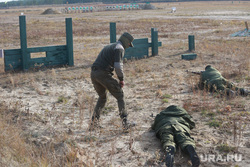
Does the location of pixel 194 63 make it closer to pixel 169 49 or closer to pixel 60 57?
pixel 169 49

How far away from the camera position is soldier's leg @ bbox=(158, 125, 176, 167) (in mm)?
4523

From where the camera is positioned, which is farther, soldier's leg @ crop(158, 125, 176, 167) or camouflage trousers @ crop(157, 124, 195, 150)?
camouflage trousers @ crop(157, 124, 195, 150)

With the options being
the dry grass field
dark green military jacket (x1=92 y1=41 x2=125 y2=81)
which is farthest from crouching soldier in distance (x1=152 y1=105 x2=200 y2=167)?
dark green military jacket (x1=92 y1=41 x2=125 y2=81)

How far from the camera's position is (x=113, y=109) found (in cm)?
739

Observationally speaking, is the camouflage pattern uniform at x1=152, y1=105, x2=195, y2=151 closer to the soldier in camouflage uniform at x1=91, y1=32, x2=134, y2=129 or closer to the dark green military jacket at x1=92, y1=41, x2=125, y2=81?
the soldier in camouflage uniform at x1=91, y1=32, x2=134, y2=129

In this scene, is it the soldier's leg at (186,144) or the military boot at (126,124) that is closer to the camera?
the soldier's leg at (186,144)

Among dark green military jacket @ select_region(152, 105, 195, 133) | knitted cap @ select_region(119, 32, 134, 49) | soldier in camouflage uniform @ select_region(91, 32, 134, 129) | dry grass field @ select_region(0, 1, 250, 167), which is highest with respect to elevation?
knitted cap @ select_region(119, 32, 134, 49)

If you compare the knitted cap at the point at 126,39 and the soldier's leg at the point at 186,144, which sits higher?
the knitted cap at the point at 126,39

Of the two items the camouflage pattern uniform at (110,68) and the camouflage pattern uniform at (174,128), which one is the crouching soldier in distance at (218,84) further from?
the camouflage pattern uniform at (110,68)

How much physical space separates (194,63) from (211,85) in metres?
4.12

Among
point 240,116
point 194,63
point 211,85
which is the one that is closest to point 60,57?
point 194,63

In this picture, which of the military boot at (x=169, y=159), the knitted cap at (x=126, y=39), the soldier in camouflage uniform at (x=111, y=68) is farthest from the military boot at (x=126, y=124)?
the military boot at (x=169, y=159)

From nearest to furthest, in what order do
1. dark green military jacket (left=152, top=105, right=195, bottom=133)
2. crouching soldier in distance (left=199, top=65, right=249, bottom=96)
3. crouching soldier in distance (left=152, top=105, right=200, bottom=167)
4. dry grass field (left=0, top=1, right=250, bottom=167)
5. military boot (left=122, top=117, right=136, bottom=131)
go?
crouching soldier in distance (left=152, top=105, right=200, bottom=167) → dry grass field (left=0, top=1, right=250, bottom=167) → dark green military jacket (left=152, top=105, right=195, bottom=133) → military boot (left=122, top=117, right=136, bottom=131) → crouching soldier in distance (left=199, top=65, right=249, bottom=96)

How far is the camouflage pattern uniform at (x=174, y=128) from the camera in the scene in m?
4.97
